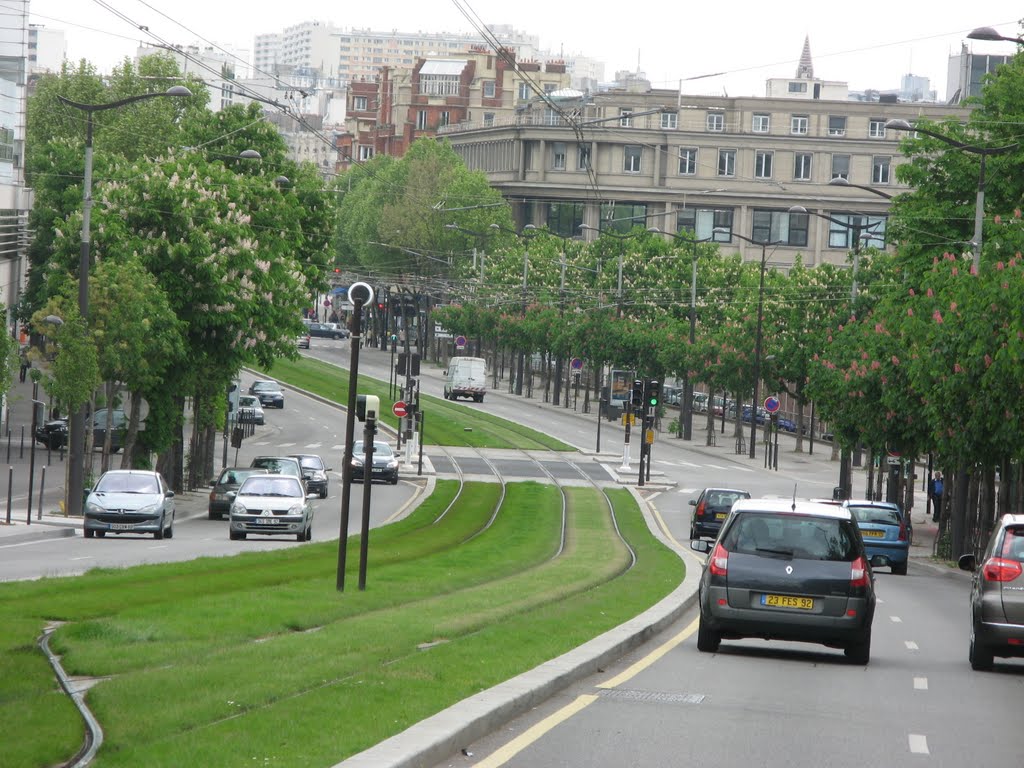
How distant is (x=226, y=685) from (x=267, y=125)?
5535 cm

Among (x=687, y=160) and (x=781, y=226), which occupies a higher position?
(x=687, y=160)

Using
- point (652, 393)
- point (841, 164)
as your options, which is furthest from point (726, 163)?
point (652, 393)

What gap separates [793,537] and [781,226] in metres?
118

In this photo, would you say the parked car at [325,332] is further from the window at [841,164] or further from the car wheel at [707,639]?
the car wheel at [707,639]

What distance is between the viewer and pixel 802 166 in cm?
13112

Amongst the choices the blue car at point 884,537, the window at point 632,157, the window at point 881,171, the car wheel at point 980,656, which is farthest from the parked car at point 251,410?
the car wheel at point 980,656

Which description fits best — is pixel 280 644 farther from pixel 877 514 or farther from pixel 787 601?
pixel 877 514

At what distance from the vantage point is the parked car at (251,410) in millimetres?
83062

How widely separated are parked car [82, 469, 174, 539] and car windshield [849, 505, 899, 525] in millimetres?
15062

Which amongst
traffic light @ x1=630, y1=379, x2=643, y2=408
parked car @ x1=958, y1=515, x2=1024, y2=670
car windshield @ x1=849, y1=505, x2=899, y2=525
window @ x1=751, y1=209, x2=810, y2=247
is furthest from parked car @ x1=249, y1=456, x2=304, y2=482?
window @ x1=751, y1=209, x2=810, y2=247

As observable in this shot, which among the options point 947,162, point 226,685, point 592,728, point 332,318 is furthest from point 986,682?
point 332,318

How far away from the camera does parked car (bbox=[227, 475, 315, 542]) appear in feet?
123

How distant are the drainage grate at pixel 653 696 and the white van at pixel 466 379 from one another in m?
91.9

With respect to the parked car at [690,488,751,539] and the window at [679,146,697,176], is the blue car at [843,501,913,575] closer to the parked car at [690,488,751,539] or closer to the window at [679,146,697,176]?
the parked car at [690,488,751,539]
